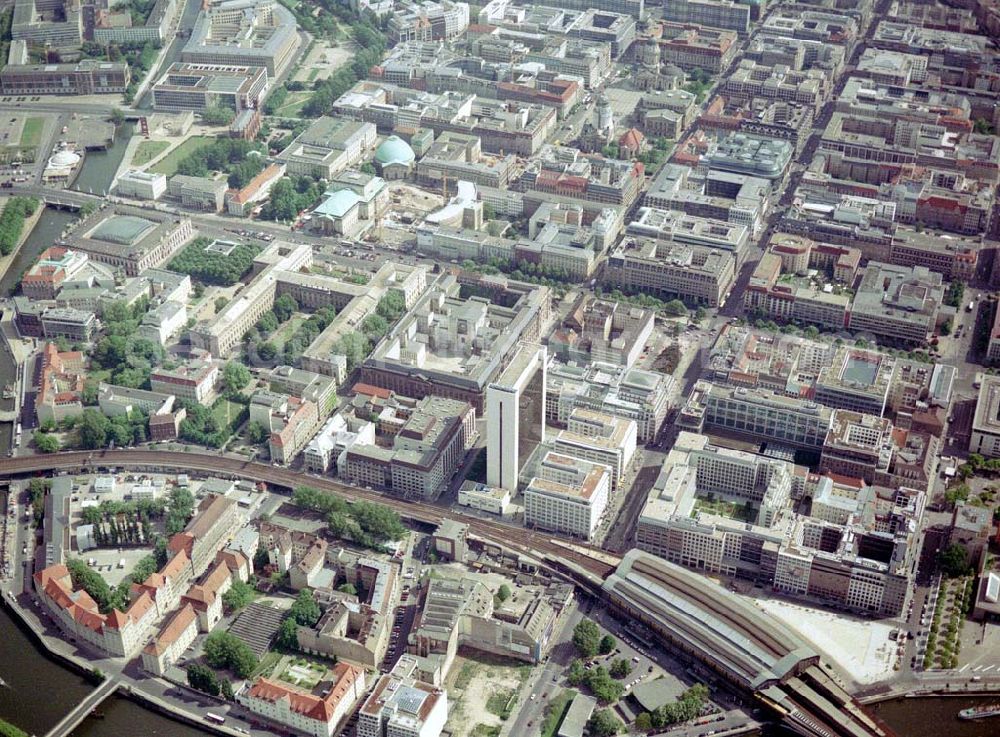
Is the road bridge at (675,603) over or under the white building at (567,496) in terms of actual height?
under

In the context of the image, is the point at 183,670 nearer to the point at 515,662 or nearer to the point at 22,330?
the point at 515,662

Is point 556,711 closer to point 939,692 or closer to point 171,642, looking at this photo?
point 939,692

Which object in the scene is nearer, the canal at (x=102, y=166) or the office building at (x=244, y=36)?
the canal at (x=102, y=166)

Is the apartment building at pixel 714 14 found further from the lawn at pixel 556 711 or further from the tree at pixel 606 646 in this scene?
the lawn at pixel 556 711

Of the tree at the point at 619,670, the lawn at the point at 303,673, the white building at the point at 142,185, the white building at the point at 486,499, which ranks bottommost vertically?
the lawn at the point at 303,673

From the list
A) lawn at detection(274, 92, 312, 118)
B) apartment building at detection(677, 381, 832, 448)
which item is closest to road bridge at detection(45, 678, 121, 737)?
apartment building at detection(677, 381, 832, 448)

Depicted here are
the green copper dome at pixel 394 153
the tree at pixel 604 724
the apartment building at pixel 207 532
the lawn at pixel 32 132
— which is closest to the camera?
the tree at pixel 604 724

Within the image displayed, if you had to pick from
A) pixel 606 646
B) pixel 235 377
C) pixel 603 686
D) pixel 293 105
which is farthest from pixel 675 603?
pixel 293 105

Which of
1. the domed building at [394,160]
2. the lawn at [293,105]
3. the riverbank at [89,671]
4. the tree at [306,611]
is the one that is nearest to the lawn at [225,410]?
the riverbank at [89,671]

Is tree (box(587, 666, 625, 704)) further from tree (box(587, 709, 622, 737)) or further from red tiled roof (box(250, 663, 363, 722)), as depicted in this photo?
red tiled roof (box(250, 663, 363, 722))
